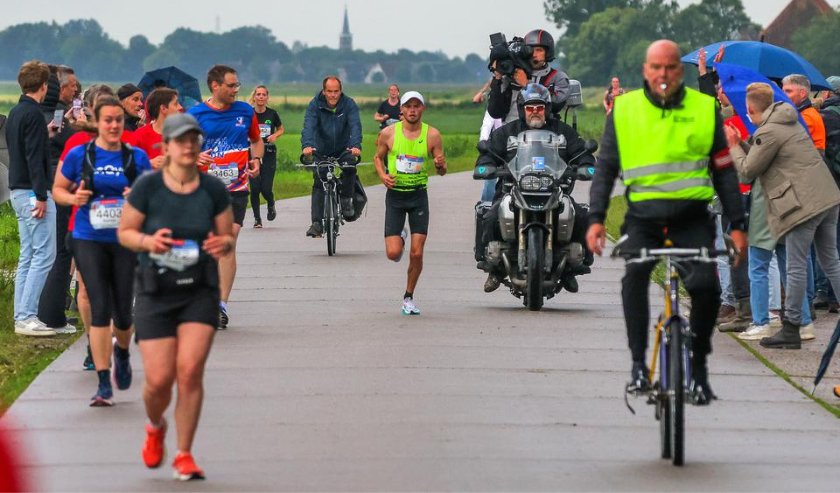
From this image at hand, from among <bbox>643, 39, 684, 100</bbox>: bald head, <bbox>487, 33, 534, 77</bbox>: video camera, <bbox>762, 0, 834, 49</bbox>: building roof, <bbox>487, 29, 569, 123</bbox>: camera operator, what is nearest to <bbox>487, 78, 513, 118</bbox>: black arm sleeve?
<bbox>487, 29, 569, 123</bbox>: camera operator

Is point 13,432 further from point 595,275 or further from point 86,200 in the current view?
point 595,275

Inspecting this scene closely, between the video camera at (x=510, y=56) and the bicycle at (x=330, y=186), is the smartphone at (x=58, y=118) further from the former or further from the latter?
the bicycle at (x=330, y=186)

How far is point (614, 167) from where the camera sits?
8258mm

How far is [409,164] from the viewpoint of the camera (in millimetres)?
13609

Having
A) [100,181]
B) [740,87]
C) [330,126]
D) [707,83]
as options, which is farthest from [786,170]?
[330,126]

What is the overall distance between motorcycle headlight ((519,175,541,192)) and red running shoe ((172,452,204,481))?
6.49 metres

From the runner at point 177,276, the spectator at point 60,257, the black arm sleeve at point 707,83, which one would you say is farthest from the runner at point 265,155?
the runner at point 177,276

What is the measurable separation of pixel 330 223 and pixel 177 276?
11.0m

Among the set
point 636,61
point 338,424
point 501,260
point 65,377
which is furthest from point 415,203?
point 636,61

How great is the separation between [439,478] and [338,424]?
1.37 m

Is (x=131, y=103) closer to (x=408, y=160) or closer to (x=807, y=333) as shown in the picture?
(x=408, y=160)

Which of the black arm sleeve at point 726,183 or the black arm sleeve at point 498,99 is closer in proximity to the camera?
the black arm sleeve at point 726,183

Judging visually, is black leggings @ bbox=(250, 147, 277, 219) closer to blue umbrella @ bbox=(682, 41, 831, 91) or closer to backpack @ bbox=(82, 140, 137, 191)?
blue umbrella @ bbox=(682, 41, 831, 91)

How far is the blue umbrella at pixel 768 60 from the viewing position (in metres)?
15.7
